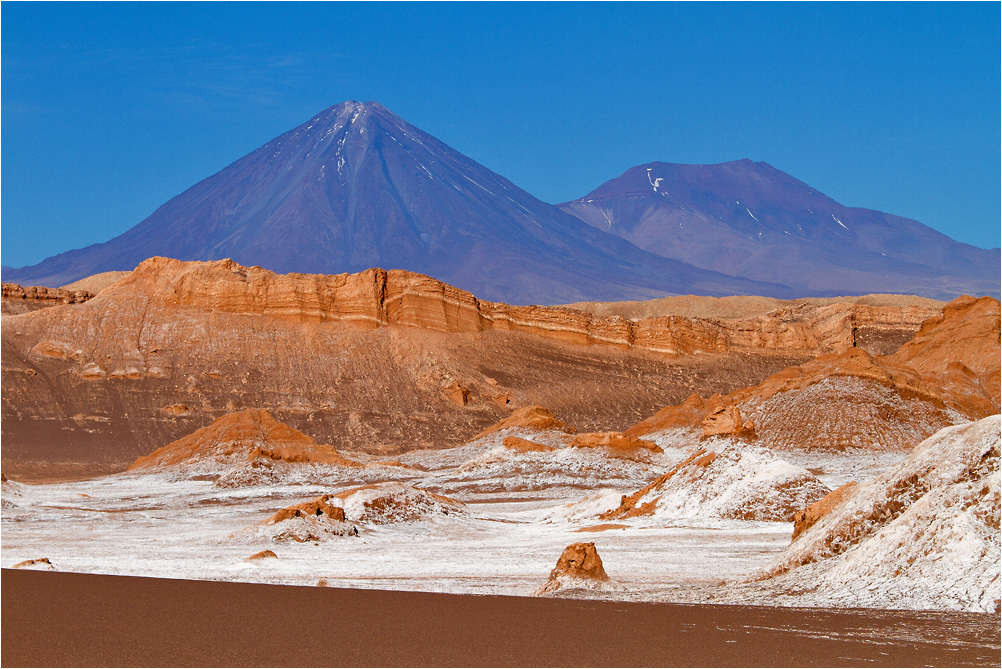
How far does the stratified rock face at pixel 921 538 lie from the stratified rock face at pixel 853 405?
23.1m

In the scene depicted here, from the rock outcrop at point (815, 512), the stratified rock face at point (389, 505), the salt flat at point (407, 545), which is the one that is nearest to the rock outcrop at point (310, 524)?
the salt flat at point (407, 545)

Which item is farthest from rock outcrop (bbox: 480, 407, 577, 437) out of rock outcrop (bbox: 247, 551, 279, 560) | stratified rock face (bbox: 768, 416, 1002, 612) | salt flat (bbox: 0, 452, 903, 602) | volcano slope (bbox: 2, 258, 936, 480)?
stratified rock face (bbox: 768, 416, 1002, 612)

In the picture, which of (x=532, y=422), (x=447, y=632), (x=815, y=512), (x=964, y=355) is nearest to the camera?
(x=447, y=632)

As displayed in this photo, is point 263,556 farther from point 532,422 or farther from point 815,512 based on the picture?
point 532,422

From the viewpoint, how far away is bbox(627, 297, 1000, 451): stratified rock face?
4322 centimetres

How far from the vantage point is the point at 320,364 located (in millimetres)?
67812

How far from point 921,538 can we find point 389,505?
1688 cm

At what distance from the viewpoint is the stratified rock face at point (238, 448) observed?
48156 mm

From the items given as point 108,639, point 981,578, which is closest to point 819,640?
point 981,578

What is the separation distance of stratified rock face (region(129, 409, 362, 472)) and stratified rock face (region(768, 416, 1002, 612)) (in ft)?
117

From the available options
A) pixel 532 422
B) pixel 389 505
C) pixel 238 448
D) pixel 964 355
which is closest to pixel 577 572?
pixel 389 505

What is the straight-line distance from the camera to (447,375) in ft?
226

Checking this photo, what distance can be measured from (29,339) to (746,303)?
8769 cm

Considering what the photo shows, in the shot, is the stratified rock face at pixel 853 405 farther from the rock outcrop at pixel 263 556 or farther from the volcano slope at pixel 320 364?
the rock outcrop at pixel 263 556
